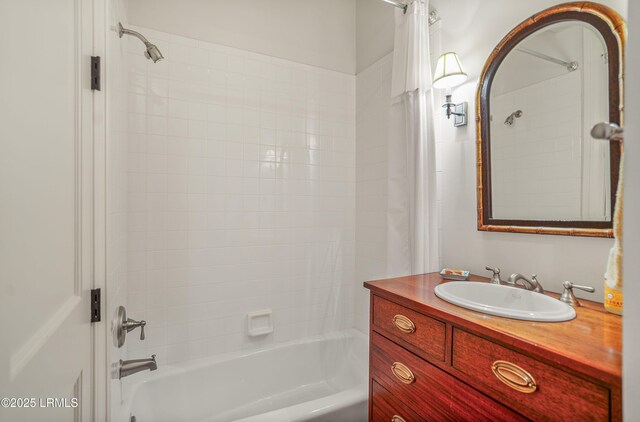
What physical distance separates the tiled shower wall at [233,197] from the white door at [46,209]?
99cm

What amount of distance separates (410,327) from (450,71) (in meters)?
1.17

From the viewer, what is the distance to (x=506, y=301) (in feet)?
3.74

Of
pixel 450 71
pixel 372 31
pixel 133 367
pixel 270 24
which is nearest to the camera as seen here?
pixel 133 367

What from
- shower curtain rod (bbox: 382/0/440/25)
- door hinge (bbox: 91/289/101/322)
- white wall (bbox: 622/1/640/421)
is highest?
shower curtain rod (bbox: 382/0/440/25)

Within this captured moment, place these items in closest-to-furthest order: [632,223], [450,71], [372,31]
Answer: [632,223]
[450,71]
[372,31]

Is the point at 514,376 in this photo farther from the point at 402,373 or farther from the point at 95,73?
the point at 95,73

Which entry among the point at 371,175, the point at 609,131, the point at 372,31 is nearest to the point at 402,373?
the point at 609,131

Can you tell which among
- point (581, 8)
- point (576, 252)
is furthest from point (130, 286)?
point (581, 8)

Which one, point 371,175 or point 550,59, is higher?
point 550,59

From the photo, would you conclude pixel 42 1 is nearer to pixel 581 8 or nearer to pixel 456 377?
pixel 456 377

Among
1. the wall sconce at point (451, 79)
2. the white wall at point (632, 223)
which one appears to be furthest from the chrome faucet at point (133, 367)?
the wall sconce at point (451, 79)

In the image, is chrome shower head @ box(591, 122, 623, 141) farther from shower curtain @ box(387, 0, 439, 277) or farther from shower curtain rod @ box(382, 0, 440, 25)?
shower curtain rod @ box(382, 0, 440, 25)

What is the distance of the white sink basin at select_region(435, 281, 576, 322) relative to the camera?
0.85 m

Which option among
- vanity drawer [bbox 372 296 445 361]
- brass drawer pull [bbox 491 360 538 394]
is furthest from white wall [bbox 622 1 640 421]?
vanity drawer [bbox 372 296 445 361]
